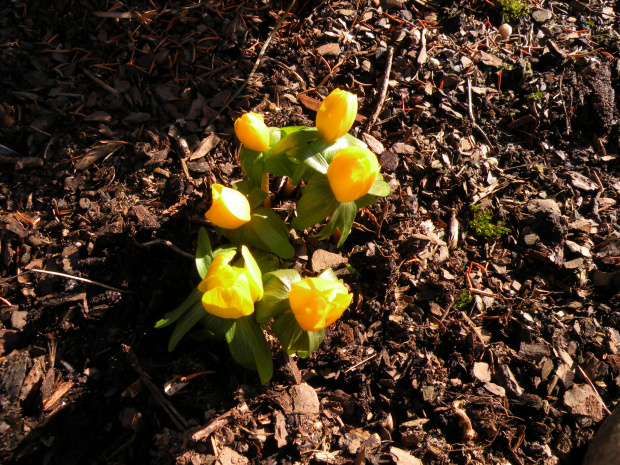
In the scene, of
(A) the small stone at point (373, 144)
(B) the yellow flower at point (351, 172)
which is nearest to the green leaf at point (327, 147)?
(B) the yellow flower at point (351, 172)

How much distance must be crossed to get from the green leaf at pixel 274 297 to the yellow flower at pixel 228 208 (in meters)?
0.28

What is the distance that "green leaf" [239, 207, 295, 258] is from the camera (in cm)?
207

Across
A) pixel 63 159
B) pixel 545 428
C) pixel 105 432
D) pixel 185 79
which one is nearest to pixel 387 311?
pixel 545 428

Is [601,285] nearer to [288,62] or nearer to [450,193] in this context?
[450,193]

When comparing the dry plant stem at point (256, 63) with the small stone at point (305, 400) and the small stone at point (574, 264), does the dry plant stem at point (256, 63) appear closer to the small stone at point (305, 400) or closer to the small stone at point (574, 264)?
the small stone at point (305, 400)

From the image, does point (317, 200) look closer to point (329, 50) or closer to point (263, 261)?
point (263, 261)

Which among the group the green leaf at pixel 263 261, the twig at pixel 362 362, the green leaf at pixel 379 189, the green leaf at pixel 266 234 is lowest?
the twig at pixel 362 362

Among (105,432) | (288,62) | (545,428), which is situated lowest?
(105,432)

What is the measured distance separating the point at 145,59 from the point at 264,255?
1713mm

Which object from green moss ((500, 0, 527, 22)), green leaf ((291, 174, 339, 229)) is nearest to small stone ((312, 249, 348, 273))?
green leaf ((291, 174, 339, 229))

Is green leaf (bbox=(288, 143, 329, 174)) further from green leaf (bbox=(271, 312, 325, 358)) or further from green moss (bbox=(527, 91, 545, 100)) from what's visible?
green moss (bbox=(527, 91, 545, 100))

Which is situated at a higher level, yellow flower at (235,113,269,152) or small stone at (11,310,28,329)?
yellow flower at (235,113,269,152)

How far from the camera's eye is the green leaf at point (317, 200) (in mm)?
1998

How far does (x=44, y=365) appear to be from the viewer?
7.06 feet
